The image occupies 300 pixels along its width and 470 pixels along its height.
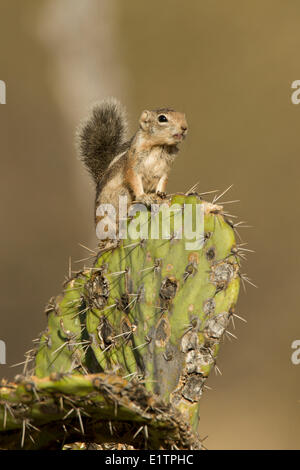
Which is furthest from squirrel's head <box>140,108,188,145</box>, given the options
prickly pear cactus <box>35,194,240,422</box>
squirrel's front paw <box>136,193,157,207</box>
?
prickly pear cactus <box>35,194,240,422</box>

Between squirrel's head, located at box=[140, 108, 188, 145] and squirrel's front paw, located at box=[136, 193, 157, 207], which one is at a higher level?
squirrel's head, located at box=[140, 108, 188, 145]

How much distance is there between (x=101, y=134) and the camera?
2.90 metres

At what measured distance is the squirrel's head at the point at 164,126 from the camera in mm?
2475

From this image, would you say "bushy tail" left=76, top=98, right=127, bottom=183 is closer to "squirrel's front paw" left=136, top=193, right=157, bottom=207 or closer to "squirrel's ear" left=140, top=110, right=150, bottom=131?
"squirrel's ear" left=140, top=110, right=150, bottom=131

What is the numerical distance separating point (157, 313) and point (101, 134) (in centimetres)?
136

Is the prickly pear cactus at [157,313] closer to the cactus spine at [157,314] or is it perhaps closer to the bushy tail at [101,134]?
the cactus spine at [157,314]

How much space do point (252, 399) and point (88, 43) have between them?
2961mm

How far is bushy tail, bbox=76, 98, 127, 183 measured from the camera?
291cm

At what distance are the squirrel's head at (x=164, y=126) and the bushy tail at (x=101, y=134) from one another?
359 mm

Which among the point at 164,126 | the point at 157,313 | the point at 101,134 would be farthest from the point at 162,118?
the point at 157,313

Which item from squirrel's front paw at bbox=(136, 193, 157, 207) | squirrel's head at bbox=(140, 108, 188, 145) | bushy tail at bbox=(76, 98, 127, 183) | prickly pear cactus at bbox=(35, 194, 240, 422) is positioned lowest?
prickly pear cactus at bbox=(35, 194, 240, 422)

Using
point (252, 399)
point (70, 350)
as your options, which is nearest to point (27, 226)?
point (252, 399)

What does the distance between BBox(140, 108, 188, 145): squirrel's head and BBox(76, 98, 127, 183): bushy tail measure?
0.36 meters
